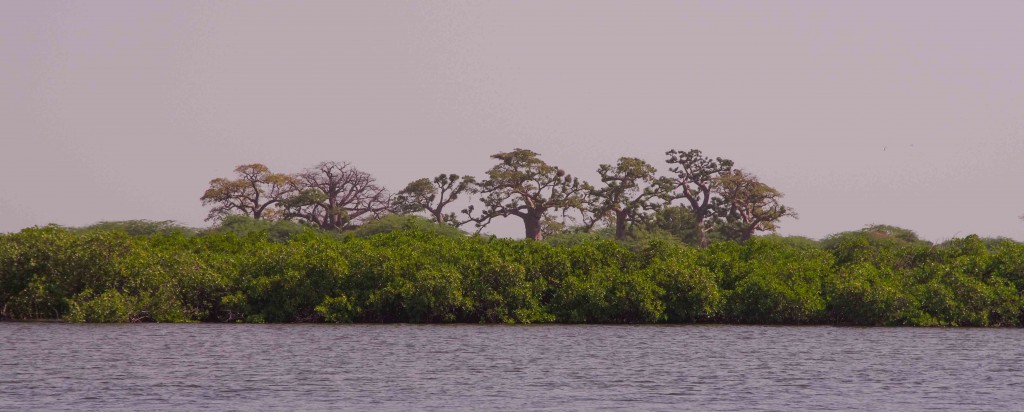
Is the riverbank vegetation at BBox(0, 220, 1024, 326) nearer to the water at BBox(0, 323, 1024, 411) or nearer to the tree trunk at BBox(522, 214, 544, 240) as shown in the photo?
the water at BBox(0, 323, 1024, 411)

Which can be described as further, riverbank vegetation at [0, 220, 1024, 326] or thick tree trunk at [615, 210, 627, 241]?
thick tree trunk at [615, 210, 627, 241]

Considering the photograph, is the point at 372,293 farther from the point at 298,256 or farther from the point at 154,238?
the point at 154,238

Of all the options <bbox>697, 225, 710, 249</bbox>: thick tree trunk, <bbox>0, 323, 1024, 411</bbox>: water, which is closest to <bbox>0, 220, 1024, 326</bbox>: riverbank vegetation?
<bbox>0, 323, 1024, 411</bbox>: water

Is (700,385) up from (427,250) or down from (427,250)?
down

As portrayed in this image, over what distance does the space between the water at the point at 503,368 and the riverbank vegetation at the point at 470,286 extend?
1789mm

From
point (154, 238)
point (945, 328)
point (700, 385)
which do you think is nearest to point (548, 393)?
point (700, 385)

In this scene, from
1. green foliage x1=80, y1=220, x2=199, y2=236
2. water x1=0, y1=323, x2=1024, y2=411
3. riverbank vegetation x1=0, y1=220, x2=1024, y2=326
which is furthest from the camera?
green foliage x1=80, y1=220, x2=199, y2=236

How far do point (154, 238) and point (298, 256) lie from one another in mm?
14380

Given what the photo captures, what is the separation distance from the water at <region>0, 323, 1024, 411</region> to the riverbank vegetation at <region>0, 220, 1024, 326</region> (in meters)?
1.79

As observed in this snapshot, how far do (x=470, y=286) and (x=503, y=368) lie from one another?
17.7m

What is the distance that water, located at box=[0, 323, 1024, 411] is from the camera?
32438 mm

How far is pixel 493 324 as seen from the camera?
191ft

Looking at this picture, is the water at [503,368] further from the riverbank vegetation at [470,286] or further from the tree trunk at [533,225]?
the tree trunk at [533,225]

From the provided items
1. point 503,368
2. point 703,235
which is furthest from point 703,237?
point 503,368
